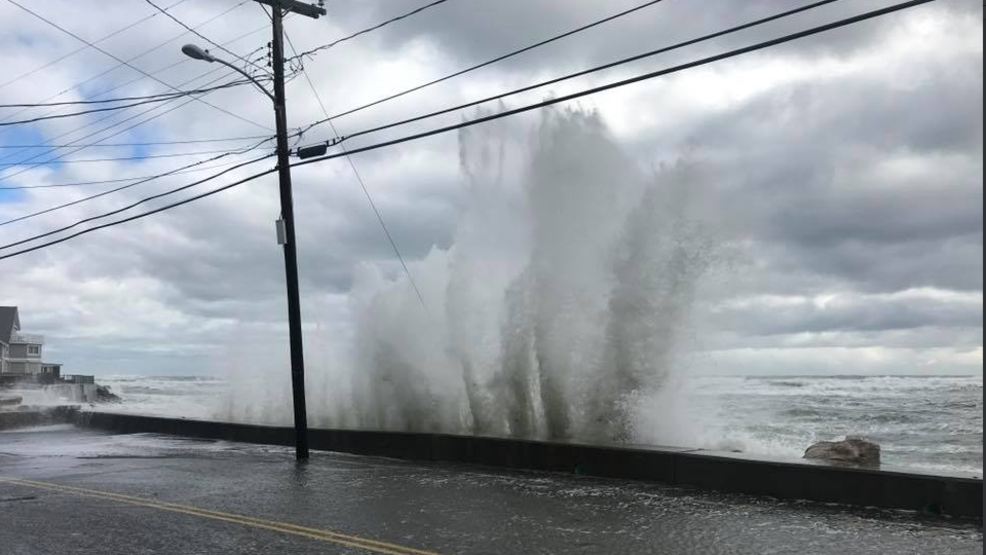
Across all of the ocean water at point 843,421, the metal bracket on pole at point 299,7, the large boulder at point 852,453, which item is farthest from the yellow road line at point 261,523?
the metal bracket on pole at point 299,7

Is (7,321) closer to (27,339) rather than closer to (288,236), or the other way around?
(27,339)

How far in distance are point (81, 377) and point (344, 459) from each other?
2779 inches

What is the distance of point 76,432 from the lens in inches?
817

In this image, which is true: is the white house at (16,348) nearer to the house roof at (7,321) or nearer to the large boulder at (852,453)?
the house roof at (7,321)

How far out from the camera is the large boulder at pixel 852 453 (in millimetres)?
9336

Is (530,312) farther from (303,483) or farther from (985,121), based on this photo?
(985,121)

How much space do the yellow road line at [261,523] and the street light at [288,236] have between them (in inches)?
157

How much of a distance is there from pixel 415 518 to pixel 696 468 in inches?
142

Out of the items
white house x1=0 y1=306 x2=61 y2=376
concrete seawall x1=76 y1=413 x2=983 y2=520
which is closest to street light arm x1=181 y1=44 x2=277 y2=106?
concrete seawall x1=76 y1=413 x2=983 y2=520

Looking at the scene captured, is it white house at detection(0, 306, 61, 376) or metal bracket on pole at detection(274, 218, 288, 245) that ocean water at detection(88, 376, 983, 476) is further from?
white house at detection(0, 306, 61, 376)

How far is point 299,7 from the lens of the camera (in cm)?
1559

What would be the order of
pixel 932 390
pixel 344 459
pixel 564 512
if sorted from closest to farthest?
pixel 564 512 → pixel 344 459 → pixel 932 390

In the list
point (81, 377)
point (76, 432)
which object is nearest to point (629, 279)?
point (76, 432)

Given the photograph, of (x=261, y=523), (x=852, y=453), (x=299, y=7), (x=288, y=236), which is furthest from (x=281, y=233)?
(x=852, y=453)
